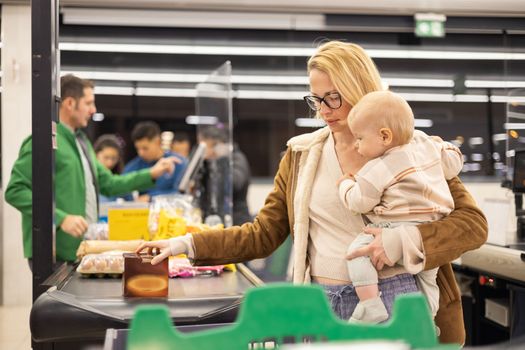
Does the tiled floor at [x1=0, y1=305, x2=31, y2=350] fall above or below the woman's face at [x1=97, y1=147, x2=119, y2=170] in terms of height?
below

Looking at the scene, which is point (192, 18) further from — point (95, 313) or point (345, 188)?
point (345, 188)

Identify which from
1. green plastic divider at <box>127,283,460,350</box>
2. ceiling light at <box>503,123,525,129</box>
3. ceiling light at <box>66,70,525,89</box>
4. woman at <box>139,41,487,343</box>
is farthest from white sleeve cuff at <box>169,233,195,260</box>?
ceiling light at <box>66,70,525,89</box>

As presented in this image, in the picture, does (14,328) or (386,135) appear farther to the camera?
(14,328)

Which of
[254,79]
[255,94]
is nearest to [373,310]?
[254,79]

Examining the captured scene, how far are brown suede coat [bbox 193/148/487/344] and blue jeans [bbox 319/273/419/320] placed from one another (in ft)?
0.33

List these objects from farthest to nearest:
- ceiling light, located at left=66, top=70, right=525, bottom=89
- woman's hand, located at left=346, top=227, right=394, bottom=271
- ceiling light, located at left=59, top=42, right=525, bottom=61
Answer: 1. ceiling light, located at left=66, top=70, right=525, bottom=89
2. ceiling light, located at left=59, top=42, right=525, bottom=61
3. woman's hand, located at left=346, top=227, right=394, bottom=271

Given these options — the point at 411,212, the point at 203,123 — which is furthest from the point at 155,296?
the point at 203,123

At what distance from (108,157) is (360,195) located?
560 centimetres

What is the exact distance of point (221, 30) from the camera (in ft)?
27.1

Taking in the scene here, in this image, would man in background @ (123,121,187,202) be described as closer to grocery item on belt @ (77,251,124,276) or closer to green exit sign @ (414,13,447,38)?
green exit sign @ (414,13,447,38)

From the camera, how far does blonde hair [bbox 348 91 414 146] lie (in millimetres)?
1736

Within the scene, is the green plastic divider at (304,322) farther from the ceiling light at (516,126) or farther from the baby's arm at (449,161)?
the ceiling light at (516,126)

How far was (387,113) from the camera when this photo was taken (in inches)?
68.5

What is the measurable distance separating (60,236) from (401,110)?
7.87 ft
